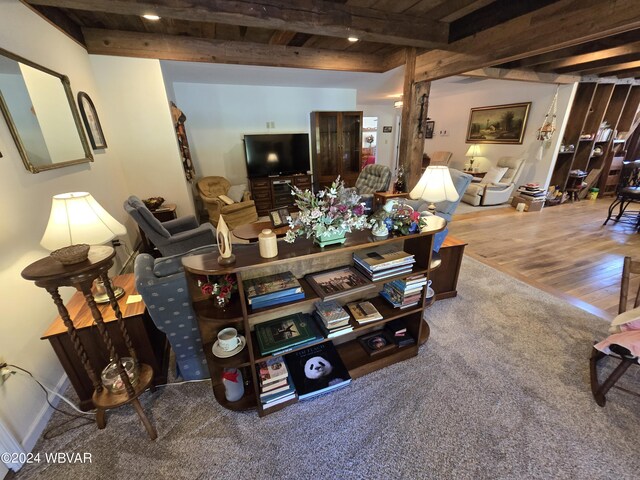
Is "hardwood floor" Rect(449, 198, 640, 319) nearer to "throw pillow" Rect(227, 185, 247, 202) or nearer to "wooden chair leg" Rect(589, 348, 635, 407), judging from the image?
"wooden chair leg" Rect(589, 348, 635, 407)

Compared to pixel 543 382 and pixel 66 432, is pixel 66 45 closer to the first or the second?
pixel 66 432

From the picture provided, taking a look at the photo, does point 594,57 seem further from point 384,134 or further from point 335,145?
point 384,134

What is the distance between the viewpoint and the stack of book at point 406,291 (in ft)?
5.64

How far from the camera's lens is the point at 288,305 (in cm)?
136

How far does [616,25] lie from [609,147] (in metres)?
5.93

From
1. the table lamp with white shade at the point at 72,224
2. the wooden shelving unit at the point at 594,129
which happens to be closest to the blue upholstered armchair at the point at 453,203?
the table lamp with white shade at the point at 72,224

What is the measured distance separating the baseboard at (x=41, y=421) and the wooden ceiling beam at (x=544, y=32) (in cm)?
446

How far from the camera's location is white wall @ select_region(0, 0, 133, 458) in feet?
4.45

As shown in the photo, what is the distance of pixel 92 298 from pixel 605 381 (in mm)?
2823

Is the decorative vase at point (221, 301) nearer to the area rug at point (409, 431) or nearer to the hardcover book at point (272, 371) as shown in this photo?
the hardcover book at point (272, 371)

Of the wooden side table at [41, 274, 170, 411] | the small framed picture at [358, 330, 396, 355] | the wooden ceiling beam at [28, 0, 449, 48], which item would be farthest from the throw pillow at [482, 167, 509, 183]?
the wooden side table at [41, 274, 170, 411]

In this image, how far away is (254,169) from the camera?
5.11 meters

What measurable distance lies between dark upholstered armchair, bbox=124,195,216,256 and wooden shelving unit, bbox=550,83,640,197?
7193 millimetres

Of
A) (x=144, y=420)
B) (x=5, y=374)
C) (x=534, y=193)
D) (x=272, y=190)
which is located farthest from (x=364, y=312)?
(x=534, y=193)
